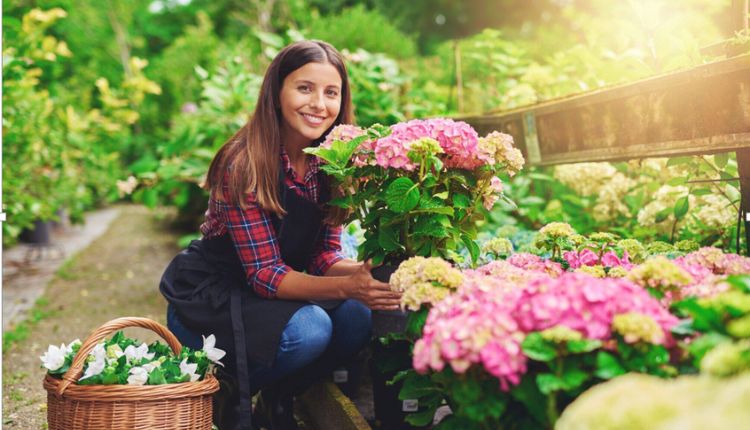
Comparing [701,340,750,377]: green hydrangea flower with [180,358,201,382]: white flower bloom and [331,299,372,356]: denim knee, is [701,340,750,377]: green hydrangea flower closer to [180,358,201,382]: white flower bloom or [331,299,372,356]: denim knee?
[180,358,201,382]: white flower bloom

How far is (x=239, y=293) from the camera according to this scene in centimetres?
246

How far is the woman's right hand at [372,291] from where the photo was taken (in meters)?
2.11

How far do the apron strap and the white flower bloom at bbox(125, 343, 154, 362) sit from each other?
296mm

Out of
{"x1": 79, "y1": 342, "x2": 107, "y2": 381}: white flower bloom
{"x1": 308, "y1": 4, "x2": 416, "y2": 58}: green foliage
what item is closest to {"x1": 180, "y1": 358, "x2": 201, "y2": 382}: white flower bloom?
{"x1": 79, "y1": 342, "x2": 107, "y2": 381}: white flower bloom

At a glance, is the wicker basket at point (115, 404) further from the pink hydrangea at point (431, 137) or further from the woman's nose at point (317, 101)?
the woman's nose at point (317, 101)

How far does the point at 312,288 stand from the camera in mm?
2301

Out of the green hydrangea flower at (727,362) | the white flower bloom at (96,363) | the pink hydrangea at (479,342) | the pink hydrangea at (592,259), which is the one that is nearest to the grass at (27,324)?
the white flower bloom at (96,363)

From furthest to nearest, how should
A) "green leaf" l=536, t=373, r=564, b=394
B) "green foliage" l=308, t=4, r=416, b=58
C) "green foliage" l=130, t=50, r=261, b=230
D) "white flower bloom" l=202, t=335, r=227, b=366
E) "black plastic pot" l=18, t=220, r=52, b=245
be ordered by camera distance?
"black plastic pot" l=18, t=220, r=52, b=245, "green foliage" l=308, t=4, r=416, b=58, "green foliage" l=130, t=50, r=261, b=230, "white flower bloom" l=202, t=335, r=227, b=366, "green leaf" l=536, t=373, r=564, b=394

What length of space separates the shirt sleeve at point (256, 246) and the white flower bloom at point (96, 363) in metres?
0.54

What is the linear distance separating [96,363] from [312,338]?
0.68m

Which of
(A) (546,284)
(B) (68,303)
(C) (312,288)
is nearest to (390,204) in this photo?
(C) (312,288)

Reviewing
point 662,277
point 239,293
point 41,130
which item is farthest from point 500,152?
point 41,130

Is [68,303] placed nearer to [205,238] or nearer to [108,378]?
[205,238]

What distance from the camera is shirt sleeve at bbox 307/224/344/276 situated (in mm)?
2699
